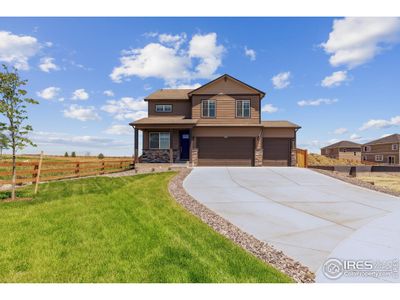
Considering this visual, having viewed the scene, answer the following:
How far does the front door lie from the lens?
21.8 m

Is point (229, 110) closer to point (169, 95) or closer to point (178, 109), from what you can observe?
point (178, 109)

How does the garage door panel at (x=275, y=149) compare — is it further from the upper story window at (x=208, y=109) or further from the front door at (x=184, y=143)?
the front door at (x=184, y=143)

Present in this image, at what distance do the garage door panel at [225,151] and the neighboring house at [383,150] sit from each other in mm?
40268

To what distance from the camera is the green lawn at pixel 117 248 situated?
12.2ft

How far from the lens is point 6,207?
26.8ft

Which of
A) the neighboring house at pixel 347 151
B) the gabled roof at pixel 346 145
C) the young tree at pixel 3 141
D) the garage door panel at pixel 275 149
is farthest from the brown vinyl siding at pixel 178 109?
the gabled roof at pixel 346 145

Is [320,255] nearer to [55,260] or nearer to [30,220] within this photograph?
[55,260]

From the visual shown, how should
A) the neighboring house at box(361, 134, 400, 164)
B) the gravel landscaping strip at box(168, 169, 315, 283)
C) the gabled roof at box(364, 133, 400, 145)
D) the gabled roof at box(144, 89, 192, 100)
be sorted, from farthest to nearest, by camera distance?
the gabled roof at box(364, 133, 400, 145), the neighboring house at box(361, 134, 400, 164), the gabled roof at box(144, 89, 192, 100), the gravel landscaping strip at box(168, 169, 315, 283)

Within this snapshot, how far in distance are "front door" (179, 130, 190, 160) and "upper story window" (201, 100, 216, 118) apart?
85.2 inches

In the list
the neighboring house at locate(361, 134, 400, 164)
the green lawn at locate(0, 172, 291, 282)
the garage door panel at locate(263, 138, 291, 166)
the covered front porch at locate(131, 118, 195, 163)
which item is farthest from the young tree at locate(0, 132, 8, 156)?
the neighboring house at locate(361, 134, 400, 164)

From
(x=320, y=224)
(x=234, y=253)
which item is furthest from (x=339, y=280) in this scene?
(x=320, y=224)

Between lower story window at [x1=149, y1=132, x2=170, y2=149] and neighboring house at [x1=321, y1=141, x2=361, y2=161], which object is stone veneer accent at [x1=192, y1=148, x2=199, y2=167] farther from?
neighboring house at [x1=321, y1=141, x2=361, y2=161]

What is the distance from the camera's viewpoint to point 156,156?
2136 cm
